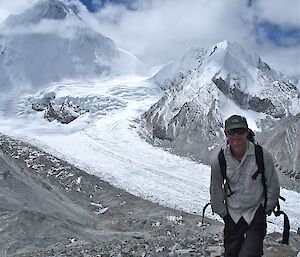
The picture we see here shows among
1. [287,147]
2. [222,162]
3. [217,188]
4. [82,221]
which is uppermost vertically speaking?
[222,162]

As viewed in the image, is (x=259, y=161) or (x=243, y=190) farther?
(x=243, y=190)

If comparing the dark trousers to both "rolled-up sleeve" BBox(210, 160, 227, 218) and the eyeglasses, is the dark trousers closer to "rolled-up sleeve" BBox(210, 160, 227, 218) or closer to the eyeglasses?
"rolled-up sleeve" BBox(210, 160, 227, 218)

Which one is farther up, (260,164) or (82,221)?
(260,164)

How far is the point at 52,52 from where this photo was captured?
264 feet

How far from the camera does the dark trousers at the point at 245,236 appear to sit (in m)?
4.61

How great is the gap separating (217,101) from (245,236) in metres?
39.4

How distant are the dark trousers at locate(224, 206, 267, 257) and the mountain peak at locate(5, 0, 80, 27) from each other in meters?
87.0

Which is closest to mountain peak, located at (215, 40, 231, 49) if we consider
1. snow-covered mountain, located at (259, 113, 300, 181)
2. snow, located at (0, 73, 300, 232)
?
snow, located at (0, 73, 300, 232)

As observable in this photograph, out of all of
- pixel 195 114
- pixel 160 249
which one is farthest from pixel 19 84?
pixel 160 249

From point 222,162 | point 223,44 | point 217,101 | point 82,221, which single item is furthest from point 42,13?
point 222,162

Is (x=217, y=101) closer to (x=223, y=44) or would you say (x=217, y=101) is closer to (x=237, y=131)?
(x=223, y=44)

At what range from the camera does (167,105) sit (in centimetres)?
4662

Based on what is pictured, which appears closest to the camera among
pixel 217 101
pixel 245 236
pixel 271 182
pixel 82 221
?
pixel 271 182

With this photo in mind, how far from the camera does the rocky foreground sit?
34.0ft
